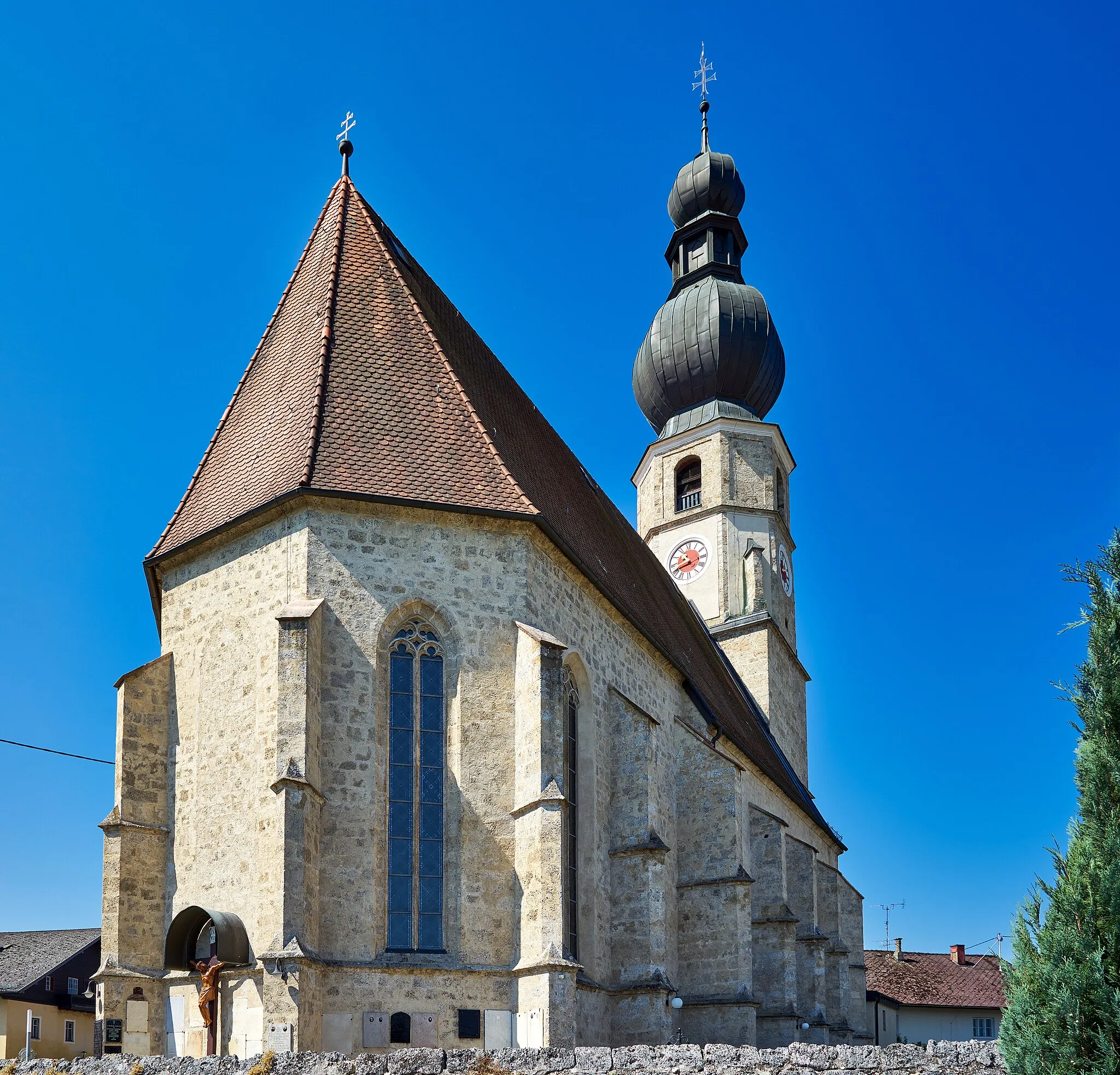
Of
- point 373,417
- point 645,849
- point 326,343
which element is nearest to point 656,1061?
point 645,849

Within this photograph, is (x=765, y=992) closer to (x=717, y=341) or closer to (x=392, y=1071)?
(x=392, y=1071)

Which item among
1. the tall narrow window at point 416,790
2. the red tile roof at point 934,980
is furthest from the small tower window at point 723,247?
the red tile roof at point 934,980

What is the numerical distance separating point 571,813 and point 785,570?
731 inches

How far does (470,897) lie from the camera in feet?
47.8

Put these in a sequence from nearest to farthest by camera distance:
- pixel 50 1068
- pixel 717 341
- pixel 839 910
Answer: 1. pixel 50 1068
2. pixel 839 910
3. pixel 717 341

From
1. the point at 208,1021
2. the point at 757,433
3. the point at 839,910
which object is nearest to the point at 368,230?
the point at 208,1021

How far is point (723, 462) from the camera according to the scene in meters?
32.6

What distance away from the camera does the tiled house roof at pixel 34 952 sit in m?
30.5

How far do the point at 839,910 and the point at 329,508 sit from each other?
20.0 m

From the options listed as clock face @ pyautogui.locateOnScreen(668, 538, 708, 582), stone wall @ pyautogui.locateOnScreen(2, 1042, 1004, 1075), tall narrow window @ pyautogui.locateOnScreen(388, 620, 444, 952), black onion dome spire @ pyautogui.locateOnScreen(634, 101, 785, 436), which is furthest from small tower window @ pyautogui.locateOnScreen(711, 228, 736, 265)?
stone wall @ pyautogui.locateOnScreen(2, 1042, 1004, 1075)

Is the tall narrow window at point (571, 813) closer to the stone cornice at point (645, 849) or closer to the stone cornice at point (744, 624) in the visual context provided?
the stone cornice at point (645, 849)

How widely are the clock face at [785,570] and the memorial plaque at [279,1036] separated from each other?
22346 millimetres

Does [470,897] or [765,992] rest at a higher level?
[470,897]

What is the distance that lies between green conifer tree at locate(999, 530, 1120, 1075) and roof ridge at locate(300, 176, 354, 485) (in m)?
9.87
